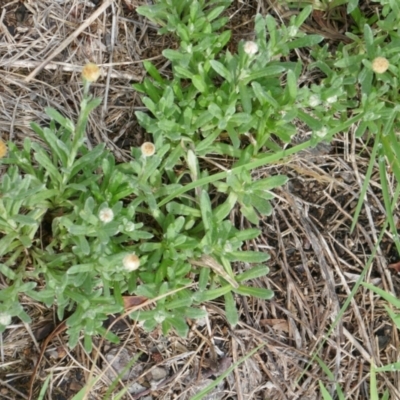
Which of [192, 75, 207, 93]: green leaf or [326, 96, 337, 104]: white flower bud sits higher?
[326, 96, 337, 104]: white flower bud

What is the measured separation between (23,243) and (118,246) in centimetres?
36

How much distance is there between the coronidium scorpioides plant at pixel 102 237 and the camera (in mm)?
2117

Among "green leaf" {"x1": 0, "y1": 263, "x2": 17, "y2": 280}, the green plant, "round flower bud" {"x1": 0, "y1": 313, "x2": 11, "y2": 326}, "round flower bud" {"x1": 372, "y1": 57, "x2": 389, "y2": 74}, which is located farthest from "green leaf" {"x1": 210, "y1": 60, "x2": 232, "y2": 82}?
"round flower bud" {"x1": 0, "y1": 313, "x2": 11, "y2": 326}

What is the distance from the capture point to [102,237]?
82.2 inches

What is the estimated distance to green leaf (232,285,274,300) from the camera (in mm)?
2351

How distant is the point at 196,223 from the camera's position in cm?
250

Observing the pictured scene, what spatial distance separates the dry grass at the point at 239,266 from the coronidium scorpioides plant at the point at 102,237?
0.19 meters

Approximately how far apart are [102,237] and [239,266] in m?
0.75

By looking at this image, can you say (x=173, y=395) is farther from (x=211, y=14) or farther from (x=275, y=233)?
(x=211, y=14)

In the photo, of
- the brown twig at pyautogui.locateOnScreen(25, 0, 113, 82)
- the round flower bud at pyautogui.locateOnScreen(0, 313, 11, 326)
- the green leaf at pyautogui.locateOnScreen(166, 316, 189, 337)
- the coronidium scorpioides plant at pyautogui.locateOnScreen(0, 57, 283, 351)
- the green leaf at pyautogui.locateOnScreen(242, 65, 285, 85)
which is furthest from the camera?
the brown twig at pyautogui.locateOnScreen(25, 0, 113, 82)

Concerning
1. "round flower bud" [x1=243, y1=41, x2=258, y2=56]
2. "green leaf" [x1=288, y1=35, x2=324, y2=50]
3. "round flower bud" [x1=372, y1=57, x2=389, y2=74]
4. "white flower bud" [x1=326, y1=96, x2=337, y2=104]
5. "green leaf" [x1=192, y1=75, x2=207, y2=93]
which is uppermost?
"round flower bud" [x1=243, y1=41, x2=258, y2=56]

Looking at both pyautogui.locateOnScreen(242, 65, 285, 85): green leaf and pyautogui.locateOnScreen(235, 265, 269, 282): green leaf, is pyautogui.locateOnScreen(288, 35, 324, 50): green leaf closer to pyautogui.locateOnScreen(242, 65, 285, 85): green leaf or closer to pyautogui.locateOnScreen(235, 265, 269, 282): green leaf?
pyautogui.locateOnScreen(242, 65, 285, 85): green leaf

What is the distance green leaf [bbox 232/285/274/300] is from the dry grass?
211 mm

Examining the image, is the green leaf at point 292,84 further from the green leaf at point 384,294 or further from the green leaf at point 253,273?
the green leaf at point 384,294
